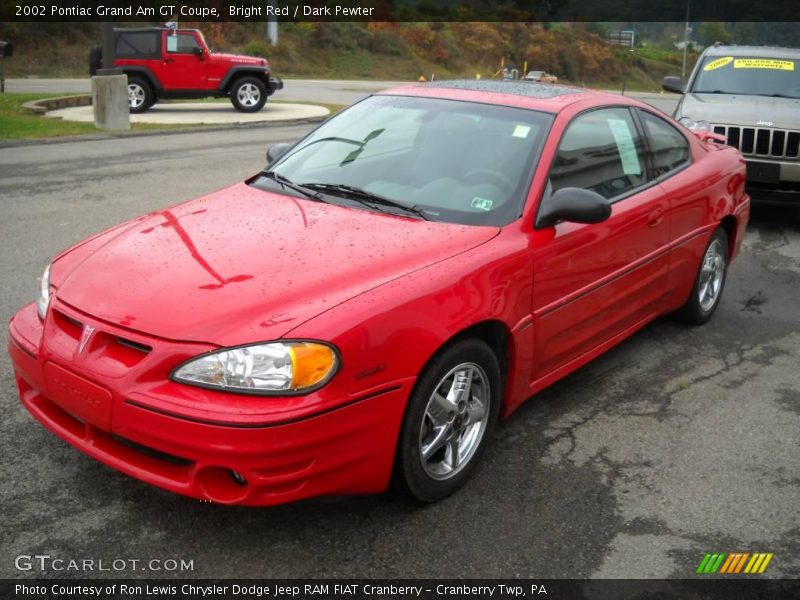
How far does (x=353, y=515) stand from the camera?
3.39m

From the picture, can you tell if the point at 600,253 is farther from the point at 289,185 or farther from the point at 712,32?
the point at 712,32

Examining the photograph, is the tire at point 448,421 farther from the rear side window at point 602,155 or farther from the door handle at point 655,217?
the door handle at point 655,217

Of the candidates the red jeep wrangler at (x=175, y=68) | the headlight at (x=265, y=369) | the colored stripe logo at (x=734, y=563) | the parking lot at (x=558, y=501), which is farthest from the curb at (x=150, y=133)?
the colored stripe logo at (x=734, y=563)

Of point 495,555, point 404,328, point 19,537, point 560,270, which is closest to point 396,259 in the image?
point 404,328

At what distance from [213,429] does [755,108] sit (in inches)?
314

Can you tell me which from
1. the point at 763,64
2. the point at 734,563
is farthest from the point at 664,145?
the point at 763,64

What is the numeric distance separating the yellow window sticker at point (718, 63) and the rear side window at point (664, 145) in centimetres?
544

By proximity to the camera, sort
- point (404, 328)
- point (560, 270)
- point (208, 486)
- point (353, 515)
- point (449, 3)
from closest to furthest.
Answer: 1. point (208, 486)
2. point (404, 328)
3. point (353, 515)
4. point (560, 270)
5. point (449, 3)

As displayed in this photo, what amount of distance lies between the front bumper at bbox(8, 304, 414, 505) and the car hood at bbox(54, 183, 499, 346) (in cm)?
14

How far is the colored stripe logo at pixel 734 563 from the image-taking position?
3164 millimetres

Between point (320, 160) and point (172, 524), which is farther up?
point (320, 160)

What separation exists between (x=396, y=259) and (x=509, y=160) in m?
0.98

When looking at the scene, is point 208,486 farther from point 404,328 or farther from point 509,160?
point 509,160

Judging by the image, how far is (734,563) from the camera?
10.5 feet
